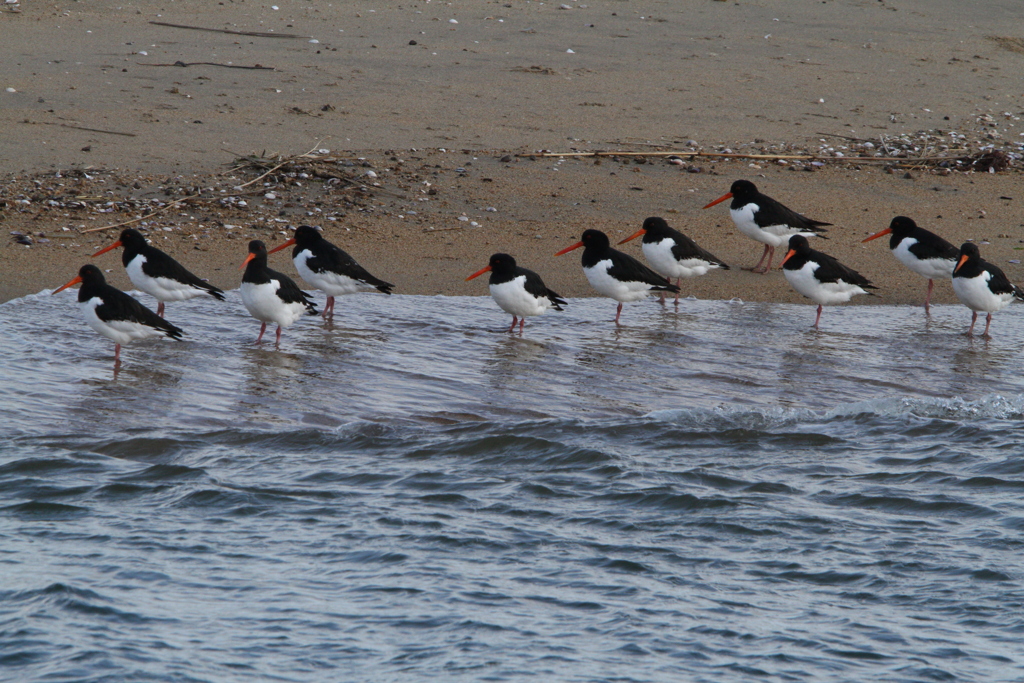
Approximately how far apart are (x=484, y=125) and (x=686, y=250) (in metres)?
4.05

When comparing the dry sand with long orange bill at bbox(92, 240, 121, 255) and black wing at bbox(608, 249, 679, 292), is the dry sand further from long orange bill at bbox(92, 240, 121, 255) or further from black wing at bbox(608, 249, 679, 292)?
black wing at bbox(608, 249, 679, 292)

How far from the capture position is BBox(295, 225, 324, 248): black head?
382 inches

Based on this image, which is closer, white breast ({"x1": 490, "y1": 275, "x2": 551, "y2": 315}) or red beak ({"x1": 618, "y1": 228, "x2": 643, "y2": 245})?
white breast ({"x1": 490, "y1": 275, "x2": 551, "y2": 315})

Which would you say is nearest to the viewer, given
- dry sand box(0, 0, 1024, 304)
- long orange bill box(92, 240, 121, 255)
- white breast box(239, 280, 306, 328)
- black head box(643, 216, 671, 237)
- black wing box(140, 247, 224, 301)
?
white breast box(239, 280, 306, 328)

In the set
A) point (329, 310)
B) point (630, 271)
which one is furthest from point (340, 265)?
point (630, 271)

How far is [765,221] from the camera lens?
10758mm

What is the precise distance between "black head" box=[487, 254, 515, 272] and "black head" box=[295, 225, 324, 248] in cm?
154

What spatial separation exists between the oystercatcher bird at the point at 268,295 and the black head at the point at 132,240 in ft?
3.19

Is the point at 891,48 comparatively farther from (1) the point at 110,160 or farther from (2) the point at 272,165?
(1) the point at 110,160

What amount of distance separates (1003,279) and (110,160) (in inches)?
340

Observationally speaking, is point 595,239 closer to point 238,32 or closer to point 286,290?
point 286,290

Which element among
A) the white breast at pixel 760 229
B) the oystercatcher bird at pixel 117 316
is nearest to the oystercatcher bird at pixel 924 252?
the white breast at pixel 760 229

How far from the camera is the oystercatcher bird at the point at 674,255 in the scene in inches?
402

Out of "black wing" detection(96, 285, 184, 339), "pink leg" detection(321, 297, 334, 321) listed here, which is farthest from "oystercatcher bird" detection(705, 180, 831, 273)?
"black wing" detection(96, 285, 184, 339)
